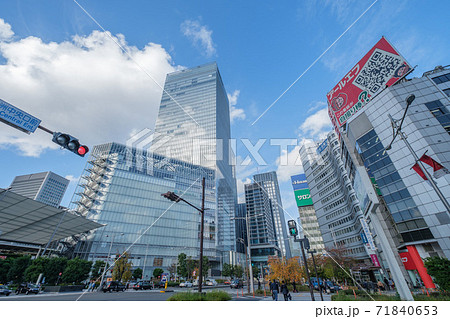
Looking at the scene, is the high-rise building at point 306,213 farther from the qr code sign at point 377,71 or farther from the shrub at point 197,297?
the shrub at point 197,297

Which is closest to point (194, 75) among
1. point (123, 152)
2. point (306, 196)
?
point (123, 152)

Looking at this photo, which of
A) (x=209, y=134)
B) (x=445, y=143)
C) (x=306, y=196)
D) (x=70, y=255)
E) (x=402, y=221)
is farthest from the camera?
(x=209, y=134)

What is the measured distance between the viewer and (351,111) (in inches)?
1244

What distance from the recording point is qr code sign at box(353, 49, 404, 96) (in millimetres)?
29453

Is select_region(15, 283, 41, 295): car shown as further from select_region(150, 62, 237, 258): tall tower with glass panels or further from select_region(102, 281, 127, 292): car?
select_region(150, 62, 237, 258): tall tower with glass panels

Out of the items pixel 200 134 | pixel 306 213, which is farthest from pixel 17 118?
pixel 200 134

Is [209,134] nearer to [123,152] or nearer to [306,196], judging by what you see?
[123,152]

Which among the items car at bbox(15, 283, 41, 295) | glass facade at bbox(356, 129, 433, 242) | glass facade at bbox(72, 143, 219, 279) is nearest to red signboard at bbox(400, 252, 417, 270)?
glass facade at bbox(356, 129, 433, 242)

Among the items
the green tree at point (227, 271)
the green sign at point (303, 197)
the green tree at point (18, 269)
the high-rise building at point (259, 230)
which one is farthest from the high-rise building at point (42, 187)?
the green sign at point (303, 197)

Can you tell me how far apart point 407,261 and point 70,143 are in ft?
149

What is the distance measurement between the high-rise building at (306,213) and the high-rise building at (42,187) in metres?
213

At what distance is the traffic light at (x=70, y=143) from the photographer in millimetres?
6137

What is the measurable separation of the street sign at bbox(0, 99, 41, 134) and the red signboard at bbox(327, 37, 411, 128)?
37119 millimetres
